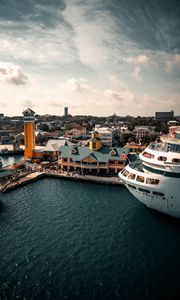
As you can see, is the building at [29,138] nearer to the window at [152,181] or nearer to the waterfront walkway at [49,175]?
the waterfront walkway at [49,175]

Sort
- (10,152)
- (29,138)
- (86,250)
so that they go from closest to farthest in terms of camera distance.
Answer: (86,250)
(29,138)
(10,152)

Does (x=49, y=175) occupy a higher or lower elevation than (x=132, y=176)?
lower

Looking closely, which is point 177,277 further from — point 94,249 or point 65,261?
point 65,261

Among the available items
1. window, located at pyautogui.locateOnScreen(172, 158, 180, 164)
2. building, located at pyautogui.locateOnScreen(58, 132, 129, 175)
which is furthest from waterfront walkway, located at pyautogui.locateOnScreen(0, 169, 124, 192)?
window, located at pyautogui.locateOnScreen(172, 158, 180, 164)

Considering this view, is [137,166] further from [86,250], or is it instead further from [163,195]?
[86,250]

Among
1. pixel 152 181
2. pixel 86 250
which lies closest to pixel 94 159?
pixel 152 181

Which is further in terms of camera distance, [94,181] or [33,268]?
[94,181]

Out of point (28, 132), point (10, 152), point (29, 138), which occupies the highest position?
point (28, 132)

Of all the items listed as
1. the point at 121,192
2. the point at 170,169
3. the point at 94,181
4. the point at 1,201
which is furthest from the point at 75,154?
the point at 170,169

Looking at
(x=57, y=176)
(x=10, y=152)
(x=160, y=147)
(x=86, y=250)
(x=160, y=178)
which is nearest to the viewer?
(x=86, y=250)
